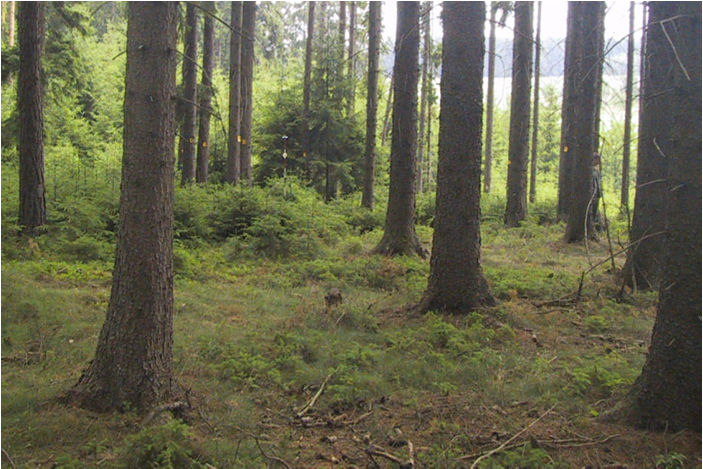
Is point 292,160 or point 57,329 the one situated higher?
point 292,160

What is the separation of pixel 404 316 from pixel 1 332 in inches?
185

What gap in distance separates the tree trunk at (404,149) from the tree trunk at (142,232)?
6922mm

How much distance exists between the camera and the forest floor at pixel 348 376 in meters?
4.07

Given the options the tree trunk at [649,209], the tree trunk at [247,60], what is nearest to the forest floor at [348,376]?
the tree trunk at [649,209]

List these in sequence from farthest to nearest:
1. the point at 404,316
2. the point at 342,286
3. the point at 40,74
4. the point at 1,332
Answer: the point at 40,74 < the point at 342,286 < the point at 404,316 < the point at 1,332

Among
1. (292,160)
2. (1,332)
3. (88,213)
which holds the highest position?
(292,160)

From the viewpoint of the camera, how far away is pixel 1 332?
20.8ft

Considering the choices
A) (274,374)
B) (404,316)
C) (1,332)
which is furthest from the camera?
(404,316)

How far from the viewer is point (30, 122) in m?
11.3

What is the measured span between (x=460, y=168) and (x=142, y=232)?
4260 millimetres

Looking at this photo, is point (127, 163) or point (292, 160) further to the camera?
point (292, 160)

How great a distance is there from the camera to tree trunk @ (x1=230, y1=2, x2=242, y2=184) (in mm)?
18719

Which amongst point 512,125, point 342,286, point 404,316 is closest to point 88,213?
point 342,286

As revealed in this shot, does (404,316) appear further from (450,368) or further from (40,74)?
(40,74)
